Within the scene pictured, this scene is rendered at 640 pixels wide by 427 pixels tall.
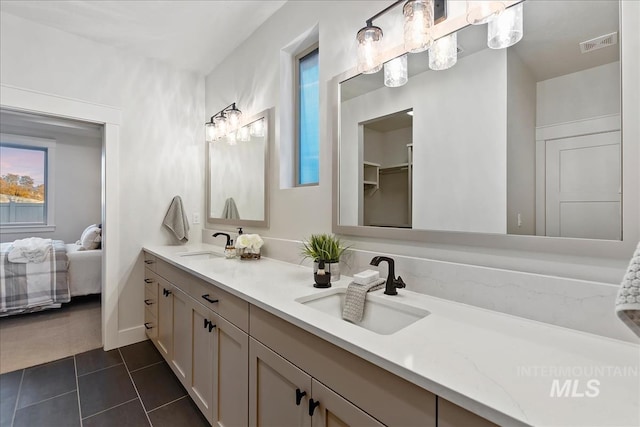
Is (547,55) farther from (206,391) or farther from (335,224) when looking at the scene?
(206,391)

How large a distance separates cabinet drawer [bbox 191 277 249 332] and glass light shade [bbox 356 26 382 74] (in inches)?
46.1

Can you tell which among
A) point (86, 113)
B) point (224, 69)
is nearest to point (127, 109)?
point (86, 113)

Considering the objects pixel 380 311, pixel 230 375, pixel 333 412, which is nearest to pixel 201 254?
pixel 230 375

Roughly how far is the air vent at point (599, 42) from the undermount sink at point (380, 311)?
0.93m

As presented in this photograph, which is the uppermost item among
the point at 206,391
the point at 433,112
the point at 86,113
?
the point at 86,113

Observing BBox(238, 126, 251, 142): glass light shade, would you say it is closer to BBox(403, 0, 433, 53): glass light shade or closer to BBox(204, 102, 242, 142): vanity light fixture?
BBox(204, 102, 242, 142): vanity light fixture

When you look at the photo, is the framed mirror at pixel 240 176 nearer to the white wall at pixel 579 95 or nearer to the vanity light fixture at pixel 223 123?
the vanity light fixture at pixel 223 123

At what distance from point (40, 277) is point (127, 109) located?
2.26 meters

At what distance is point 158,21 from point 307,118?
135 centimetres

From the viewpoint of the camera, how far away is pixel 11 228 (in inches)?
181

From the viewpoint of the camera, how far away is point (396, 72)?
50.4 inches

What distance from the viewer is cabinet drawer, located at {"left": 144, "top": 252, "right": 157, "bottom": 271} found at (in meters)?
2.30

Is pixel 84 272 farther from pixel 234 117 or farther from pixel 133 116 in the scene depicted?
pixel 234 117

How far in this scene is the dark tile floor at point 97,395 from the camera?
1585 millimetres
